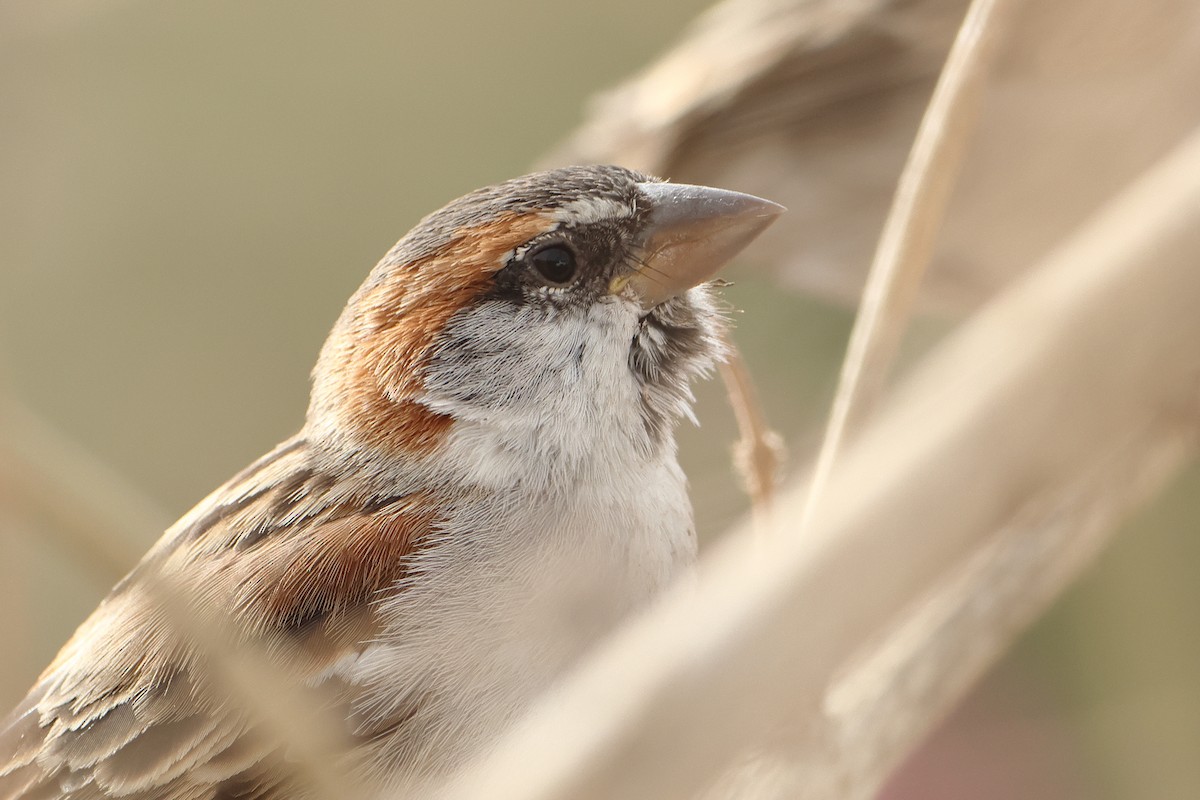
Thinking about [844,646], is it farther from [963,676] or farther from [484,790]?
[963,676]

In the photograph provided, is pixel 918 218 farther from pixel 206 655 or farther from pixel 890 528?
pixel 206 655

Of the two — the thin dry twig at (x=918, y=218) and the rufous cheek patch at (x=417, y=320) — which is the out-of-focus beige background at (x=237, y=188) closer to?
the rufous cheek patch at (x=417, y=320)

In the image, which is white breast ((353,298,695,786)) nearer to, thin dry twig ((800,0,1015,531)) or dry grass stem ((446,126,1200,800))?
thin dry twig ((800,0,1015,531))

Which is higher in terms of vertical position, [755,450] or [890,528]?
[890,528]

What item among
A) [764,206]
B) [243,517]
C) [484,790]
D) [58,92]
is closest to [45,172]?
[58,92]

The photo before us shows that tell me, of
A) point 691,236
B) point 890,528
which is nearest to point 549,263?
point 691,236

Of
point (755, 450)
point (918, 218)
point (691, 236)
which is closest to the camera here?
point (918, 218)
